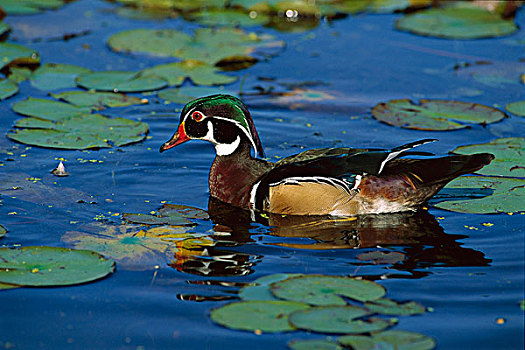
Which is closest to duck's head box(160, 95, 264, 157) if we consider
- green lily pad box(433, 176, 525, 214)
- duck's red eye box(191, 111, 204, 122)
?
duck's red eye box(191, 111, 204, 122)

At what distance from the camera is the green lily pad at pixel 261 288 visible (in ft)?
17.4

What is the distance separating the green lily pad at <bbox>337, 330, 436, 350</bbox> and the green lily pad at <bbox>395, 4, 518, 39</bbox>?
812cm

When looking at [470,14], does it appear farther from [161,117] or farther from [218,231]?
[218,231]

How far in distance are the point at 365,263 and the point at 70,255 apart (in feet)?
7.18

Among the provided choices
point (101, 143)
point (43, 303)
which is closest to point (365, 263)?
point (43, 303)

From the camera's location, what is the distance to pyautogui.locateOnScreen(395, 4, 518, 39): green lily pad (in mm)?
12133

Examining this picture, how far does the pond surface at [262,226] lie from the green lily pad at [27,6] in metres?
1.40

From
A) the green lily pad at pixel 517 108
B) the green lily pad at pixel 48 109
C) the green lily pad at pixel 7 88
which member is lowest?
the green lily pad at pixel 48 109

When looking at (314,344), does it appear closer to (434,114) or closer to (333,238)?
(333,238)

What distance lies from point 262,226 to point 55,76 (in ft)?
14.8

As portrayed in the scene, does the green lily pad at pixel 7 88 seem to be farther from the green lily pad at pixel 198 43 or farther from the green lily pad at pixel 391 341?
the green lily pad at pixel 391 341

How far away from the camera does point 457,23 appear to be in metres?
12.4

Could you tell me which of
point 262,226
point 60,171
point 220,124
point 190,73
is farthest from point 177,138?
point 190,73

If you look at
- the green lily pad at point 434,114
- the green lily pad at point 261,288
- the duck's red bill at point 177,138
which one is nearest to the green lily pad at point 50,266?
the green lily pad at point 261,288
